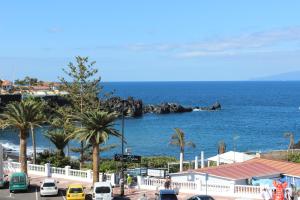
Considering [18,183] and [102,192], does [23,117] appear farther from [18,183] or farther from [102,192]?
[102,192]

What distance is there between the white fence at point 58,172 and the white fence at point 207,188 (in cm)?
295

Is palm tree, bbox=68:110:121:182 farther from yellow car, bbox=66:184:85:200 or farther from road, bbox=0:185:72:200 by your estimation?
yellow car, bbox=66:184:85:200

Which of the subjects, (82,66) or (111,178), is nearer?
(111,178)

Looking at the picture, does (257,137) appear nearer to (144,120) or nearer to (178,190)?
(144,120)

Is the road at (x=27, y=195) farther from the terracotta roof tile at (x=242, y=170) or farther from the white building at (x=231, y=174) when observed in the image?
the terracotta roof tile at (x=242, y=170)

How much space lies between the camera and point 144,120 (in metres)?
148

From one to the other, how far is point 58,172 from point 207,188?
1452 cm

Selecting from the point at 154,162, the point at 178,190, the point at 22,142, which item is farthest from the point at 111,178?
the point at 154,162

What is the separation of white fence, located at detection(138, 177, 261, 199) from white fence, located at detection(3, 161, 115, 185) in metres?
2.95

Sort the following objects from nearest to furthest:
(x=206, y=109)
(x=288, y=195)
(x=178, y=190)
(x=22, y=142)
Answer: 1. (x=288, y=195)
2. (x=178, y=190)
3. (x=22, y=142)
4. (x=206, y=109)

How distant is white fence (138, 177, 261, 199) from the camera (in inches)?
1256

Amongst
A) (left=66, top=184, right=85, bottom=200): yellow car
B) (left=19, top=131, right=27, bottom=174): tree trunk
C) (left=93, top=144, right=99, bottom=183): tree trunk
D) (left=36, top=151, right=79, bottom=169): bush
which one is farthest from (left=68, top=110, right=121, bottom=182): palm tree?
(left=36, top=151, right=79, bottom=169): bush

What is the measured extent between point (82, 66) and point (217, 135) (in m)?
63.7

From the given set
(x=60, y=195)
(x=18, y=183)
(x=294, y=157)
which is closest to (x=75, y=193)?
(x=60, y=195)
